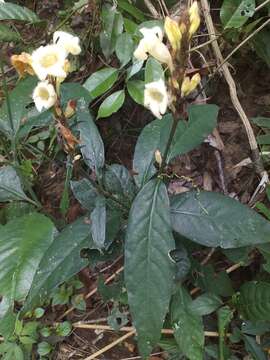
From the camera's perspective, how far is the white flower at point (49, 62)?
944 millimetres

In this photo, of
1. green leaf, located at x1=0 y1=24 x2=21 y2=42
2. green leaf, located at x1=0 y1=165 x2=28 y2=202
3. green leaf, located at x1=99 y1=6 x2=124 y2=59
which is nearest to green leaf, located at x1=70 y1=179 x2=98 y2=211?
green leaf, located at x1=0 y1=165 x2=28 y2=202

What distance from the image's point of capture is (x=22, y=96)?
5.24ft

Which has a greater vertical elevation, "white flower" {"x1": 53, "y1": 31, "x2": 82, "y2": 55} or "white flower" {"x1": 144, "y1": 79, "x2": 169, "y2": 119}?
"white flower" {"x1": 53, "y1": 31, "x2": 82, "y2": 55}

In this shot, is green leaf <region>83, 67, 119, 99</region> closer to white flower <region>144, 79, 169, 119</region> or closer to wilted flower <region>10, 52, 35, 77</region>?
wilted flower <region>10, 52, 35, 77</region>

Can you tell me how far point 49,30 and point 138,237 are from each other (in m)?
1.29

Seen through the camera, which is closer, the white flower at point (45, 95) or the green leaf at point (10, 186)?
the white flower at point (45, 95)

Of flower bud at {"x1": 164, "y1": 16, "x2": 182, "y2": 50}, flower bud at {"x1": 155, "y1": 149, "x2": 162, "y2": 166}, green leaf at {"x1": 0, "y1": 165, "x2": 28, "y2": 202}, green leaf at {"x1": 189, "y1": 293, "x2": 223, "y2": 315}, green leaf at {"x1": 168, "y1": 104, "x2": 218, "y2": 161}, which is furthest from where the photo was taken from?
green leaf at {"x1": 0, "y1": 165, "x2": 28, "y2": 202}

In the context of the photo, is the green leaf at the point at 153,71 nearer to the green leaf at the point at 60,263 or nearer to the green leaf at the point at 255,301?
the green leaf at the point at 60,263

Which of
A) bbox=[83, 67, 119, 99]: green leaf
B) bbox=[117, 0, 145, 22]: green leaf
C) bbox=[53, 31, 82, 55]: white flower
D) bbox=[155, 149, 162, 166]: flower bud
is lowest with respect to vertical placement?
bbox=[83, 67, 119, 99]: green leaf

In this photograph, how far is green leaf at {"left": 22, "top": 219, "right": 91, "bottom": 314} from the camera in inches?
47.9

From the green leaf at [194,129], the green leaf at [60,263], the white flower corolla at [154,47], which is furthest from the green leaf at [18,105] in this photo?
the white flower corolla at [154,47]

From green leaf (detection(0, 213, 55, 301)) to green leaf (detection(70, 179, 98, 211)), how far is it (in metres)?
0.21

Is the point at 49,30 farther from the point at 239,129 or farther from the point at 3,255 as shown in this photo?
the point at 3,255

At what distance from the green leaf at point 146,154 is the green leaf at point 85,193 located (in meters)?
0.13
